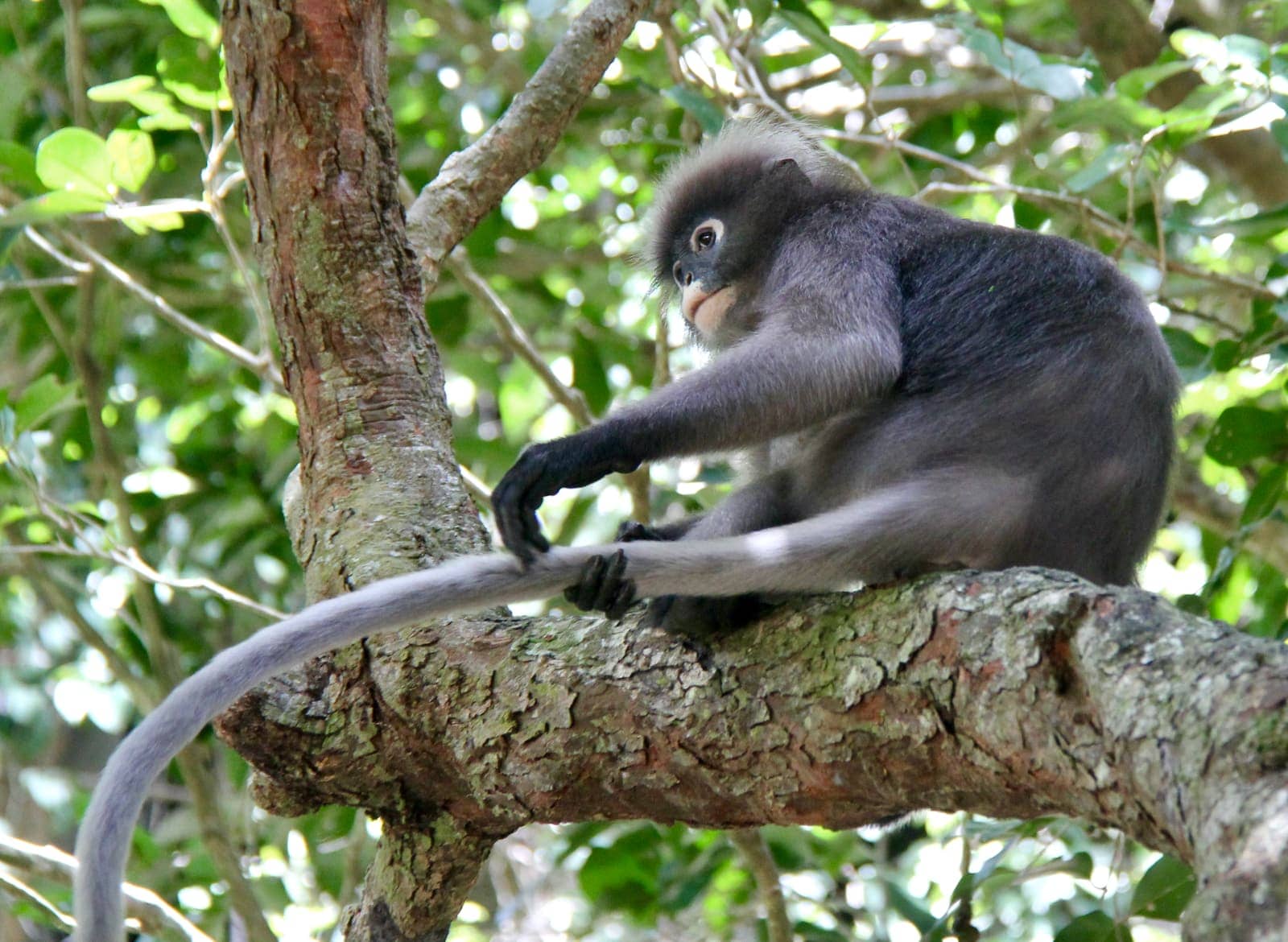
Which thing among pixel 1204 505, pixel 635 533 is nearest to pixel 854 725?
pixel 635 533

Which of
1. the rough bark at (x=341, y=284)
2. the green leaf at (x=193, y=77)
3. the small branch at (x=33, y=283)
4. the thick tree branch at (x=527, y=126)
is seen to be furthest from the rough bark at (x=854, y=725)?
the small branch at (x=33, y=283)

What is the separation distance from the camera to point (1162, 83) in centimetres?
568

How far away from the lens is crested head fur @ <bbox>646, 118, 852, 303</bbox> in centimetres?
401

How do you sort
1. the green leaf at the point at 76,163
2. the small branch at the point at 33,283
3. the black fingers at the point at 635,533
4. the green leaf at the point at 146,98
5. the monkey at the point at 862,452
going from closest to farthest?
the monkey at the point at 862,452, the black fingers at the point at 635,533, the green leaf at the point at 76,163, the green leaf at the point at 146,98, the small branch at the point at 33,283

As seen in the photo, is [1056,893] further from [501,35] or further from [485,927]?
[501,35]

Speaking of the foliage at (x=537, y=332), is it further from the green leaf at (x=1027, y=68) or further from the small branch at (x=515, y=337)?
the small branch at (x=515, y=337)

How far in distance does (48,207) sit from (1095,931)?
306 cm

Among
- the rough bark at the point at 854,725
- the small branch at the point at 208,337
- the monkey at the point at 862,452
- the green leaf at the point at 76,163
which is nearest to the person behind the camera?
the rough bark at the point at 854,725

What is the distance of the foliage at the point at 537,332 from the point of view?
12.7 feet

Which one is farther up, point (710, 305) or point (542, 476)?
point (710, 305)

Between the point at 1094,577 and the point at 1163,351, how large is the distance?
557 millimetres

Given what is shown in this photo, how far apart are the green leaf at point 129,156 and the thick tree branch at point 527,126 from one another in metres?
0.74

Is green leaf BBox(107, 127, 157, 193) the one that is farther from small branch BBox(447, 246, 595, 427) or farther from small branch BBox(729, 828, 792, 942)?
small branch BBox(729, 828, 792, 942)

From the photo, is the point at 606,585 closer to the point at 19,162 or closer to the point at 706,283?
the point at 706,283
